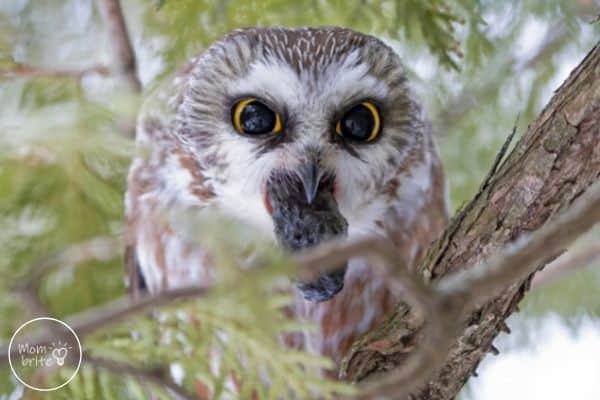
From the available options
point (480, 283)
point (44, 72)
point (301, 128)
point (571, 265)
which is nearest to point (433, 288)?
point (480, 283)

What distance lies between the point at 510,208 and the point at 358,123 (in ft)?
1.27

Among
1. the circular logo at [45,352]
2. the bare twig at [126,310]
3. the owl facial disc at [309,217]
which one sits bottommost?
the circular logo at [45,352]

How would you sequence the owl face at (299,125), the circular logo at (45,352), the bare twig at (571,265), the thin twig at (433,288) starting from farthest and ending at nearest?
1. the bare twig at (571,265)
2. the owl face at (299,125)
3. the circular logo at (45,352)
4. the thin twig at (433,288)

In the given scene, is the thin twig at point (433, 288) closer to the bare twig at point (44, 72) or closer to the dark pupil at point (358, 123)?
the dark pupil at point (358, 123)

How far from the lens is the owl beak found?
1.42m

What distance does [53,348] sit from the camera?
106cm

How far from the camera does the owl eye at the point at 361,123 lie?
1561mm

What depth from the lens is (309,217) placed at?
1.41 metres

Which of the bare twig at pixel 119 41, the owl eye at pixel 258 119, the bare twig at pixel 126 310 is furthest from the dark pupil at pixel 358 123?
the bare twig at pixel 126 310

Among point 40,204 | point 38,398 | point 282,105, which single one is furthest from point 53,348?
point 40,204

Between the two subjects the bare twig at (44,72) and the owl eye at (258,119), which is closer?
the owl eye at (258,119)

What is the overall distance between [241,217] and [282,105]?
0.71 feet

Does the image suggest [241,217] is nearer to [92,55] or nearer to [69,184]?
[69,184]

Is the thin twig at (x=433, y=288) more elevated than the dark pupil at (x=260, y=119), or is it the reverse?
the dark pupil at (x=260, y=119)
